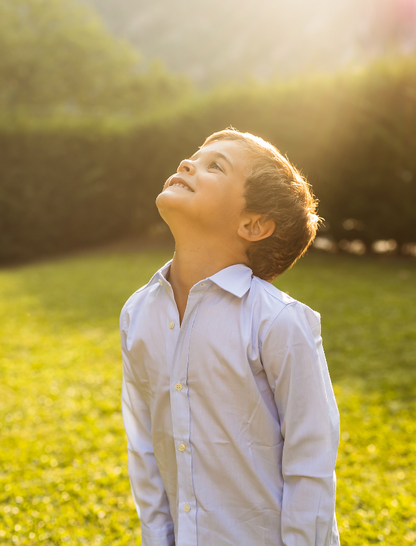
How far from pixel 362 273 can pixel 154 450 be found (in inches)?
315

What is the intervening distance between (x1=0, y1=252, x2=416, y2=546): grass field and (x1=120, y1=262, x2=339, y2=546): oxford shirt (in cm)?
151

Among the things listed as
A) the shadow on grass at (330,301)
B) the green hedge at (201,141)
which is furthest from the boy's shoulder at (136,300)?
the green hedge at (201,141)

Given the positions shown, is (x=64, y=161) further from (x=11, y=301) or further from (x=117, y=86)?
(x=117, y=86)

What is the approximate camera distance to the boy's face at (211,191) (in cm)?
136

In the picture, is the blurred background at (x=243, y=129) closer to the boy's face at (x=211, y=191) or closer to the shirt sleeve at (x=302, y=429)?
the boy's face at (x=211, y=191)

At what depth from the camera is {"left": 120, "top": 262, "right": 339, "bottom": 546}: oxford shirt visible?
1264 mm

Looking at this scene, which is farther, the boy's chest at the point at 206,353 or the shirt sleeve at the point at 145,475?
the shirt sleeve at the point at 145,475

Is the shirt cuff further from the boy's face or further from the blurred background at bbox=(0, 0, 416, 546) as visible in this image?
the blurred background at bbox=(0, 0, 416, 546)

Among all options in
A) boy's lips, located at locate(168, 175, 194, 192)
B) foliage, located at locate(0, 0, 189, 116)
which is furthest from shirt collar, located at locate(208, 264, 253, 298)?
foliage, located at locate(0, 0, 189, 116)

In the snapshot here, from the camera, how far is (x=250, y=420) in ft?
4.39

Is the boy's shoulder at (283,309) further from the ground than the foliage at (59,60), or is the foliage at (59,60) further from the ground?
the foliage at (59,60)

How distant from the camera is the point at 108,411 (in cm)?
419

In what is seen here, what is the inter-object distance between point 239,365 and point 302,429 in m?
0.25

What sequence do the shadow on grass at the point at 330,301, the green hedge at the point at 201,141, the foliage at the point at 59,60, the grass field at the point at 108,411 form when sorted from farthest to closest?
the foliage at the point at 59,60
the green hedge at the point at 201,141
the shadow on grass at the point at 330,301
the grass field at the point at 108,411
